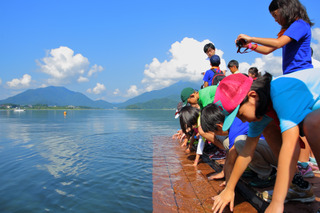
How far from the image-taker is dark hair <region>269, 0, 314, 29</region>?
2105mm

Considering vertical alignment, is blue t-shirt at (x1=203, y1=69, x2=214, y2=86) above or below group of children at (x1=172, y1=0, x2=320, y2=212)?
above

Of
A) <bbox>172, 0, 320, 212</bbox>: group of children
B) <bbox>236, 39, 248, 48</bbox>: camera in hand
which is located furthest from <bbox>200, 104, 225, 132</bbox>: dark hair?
<bbox>236, 39, 248, 48</bbox>: camera in hand

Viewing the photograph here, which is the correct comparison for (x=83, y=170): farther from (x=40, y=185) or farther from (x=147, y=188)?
(x=147, y=188)

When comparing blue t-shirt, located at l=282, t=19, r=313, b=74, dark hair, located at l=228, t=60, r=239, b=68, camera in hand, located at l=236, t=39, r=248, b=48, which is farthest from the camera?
dark hair, located at l=228, t=60, r=239, b=68

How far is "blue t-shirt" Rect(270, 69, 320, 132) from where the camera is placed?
5.06 feet

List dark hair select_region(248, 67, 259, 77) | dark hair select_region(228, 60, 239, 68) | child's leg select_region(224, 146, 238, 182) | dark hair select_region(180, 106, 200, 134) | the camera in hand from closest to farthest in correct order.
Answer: the camera in hand → child's leg select_region(224, 146, 238, 182) → dark hair select_region(180, 106, 200, 134) → dark hair select_region(248, 67, 259, 77) → dark hair select_region(228, 60, 239, 68)

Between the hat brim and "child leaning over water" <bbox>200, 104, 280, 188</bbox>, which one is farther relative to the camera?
"child leaning over water" <bbox>200, 104, 280, 188</bbox>

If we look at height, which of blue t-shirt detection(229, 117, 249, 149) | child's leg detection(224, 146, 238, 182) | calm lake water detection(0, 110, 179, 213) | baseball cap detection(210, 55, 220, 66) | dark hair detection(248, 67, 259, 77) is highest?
baseball cap detection(210, 55, 220, 66)

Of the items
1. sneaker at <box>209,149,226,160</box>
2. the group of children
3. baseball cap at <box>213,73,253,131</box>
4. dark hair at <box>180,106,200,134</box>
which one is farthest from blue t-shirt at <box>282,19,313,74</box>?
sneaker at <box>209,149,226,160</box>

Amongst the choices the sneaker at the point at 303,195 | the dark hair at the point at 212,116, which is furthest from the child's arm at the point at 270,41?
the sneaker at the point at 303,195

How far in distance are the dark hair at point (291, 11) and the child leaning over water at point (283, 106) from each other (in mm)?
671

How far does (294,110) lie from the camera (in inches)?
60.8

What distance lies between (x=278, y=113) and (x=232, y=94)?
1.11 feet

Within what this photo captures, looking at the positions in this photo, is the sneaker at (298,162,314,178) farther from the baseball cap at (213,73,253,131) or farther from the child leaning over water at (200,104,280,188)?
the baseball cap at (213,73,253,131)
